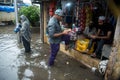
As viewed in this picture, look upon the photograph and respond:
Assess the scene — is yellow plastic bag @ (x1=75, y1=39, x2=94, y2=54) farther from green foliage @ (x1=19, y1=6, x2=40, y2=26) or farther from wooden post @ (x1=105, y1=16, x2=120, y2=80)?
green foliage @ (x1=19, y1=6, x2=40, y2=26)

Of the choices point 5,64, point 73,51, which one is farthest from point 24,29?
point 73,51

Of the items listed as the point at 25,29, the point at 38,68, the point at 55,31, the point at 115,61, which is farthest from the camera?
the point at 25,29

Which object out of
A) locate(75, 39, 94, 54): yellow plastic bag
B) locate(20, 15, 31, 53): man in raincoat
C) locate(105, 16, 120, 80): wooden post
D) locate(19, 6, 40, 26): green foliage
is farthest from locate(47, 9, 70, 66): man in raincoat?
locate(19, 6, 40, 26): green foliage

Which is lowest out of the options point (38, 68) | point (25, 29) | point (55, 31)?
point (38, 68)

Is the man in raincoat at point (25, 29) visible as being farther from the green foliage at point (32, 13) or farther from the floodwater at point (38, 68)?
the green foliage at point (32, 13)

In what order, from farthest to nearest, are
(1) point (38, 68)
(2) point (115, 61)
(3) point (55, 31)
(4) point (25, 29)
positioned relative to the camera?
(4) point (25, 29), (1) point (38, 68), (3) point (55, 31), (2) point (115, 61)

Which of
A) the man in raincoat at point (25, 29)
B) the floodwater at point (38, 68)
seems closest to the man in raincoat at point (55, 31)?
the floodwater at point (38, 68)

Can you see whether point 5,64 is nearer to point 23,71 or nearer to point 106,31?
point 23,71

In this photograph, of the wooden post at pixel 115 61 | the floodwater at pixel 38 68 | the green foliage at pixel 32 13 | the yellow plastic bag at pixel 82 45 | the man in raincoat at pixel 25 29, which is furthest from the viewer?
the green foliage at pixel 32 13

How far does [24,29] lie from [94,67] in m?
3.63

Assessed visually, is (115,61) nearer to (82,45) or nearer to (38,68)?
(82,45)

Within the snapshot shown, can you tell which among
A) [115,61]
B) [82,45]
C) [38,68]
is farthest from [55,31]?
[115,61]

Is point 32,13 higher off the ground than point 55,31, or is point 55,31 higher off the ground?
point 32,13

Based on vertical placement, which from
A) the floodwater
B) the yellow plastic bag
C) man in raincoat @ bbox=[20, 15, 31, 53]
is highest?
man in raincoat @ bbox=[20, 15, 31, 53]
